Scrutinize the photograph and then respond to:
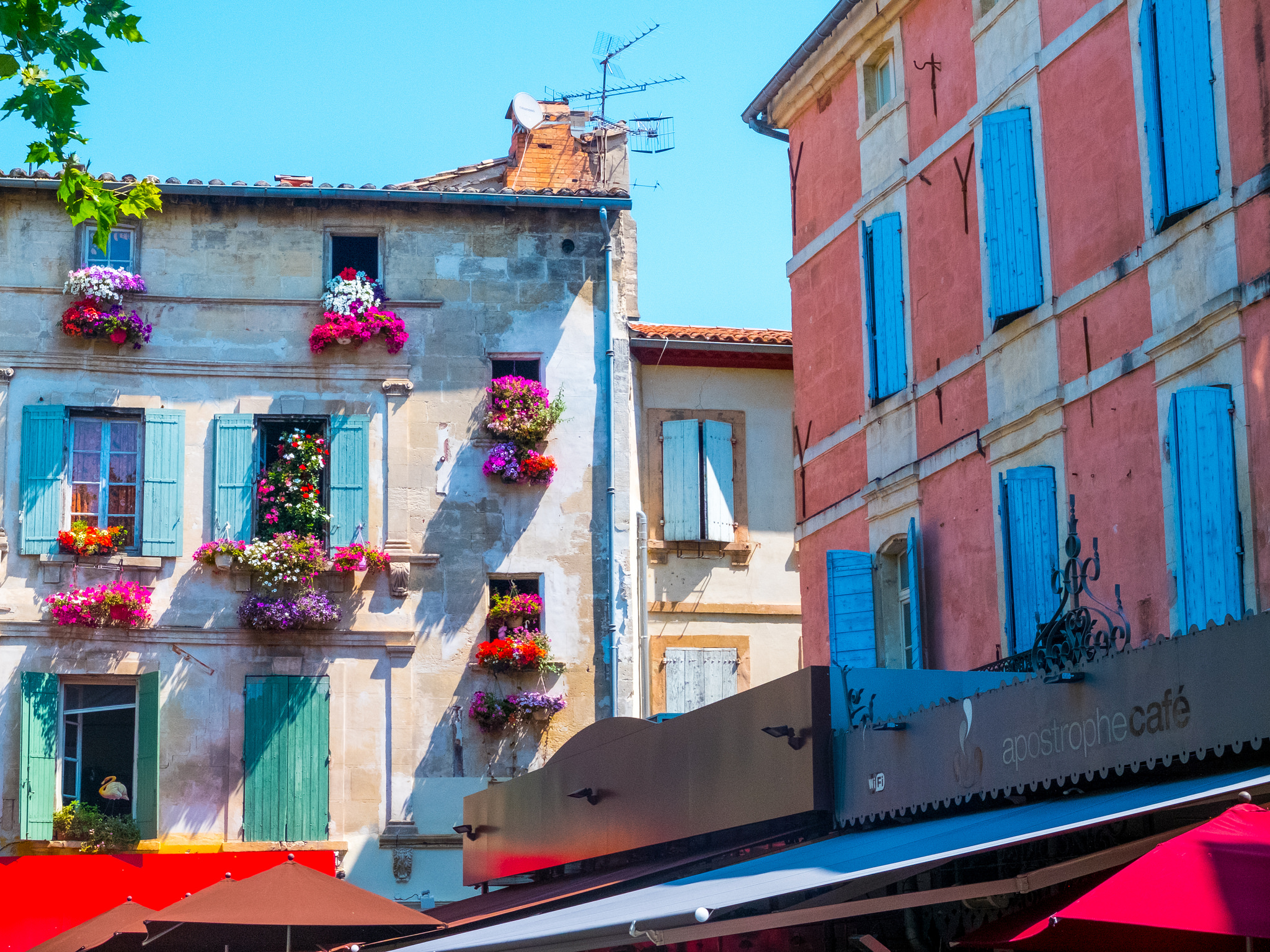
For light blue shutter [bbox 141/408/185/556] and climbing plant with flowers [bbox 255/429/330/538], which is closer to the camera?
light blue shutter [bbox 141/408/185/556]

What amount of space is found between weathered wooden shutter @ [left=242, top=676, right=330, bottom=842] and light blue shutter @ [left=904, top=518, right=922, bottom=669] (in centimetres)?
837

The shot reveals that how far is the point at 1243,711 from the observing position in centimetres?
566

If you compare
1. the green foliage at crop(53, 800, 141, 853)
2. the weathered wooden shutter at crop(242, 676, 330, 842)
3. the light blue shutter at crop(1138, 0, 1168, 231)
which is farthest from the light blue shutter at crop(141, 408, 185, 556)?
the light blue shutter at crop(1138, 0, 1168, 231)

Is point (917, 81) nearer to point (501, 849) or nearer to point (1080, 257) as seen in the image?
point (1080, 257)

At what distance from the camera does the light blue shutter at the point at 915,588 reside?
512 inches

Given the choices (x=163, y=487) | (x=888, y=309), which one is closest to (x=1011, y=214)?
(x=888, y=309)

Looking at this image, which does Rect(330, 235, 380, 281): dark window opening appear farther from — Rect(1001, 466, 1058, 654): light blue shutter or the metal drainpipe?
Rect(1001, 466, 1058, 654): light blue shutter

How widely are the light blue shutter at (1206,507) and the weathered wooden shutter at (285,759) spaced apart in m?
11.8

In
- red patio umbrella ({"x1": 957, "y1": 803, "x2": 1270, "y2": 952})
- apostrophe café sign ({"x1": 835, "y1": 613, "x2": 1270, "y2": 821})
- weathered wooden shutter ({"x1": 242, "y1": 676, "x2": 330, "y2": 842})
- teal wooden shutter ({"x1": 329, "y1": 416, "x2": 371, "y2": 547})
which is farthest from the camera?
teal wooden shutter ({"x1": 329, "y1": 416, "x2": 371, "y2": 547})

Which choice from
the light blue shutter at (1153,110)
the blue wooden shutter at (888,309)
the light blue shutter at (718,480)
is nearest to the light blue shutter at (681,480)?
the light blue shutter at (718,480)

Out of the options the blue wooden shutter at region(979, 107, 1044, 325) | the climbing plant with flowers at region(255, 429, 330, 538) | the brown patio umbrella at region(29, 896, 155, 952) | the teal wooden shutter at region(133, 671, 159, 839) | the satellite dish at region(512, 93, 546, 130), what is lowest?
the brown patio umbrella at region(29, 896, 155, 952)

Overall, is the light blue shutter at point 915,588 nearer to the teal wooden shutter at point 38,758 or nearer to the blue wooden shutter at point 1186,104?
the blue wooden shutter at point 1186,104

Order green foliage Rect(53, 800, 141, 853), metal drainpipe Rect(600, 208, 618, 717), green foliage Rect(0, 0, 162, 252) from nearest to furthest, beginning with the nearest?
green foliage Rect(0, 0, 162, 252) < green foliage Rect(53, 800, 141, 853) < metal drainpipe Rect(600, 208, 618, 717)

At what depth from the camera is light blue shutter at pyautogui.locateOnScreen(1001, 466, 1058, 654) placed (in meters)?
11.4
